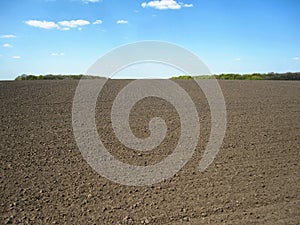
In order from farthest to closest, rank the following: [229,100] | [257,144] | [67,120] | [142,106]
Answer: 1. [229,100]
2. [142,106]
3. [67,120]
4. [257,144]

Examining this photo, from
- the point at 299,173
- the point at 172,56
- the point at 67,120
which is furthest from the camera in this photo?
the point at 67,120

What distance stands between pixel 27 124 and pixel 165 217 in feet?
18.7

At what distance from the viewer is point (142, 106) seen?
457 inches

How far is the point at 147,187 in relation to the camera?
5.40 m

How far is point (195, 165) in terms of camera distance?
6371 mm

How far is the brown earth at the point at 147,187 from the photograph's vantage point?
14.8 feet

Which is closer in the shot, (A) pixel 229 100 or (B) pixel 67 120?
(B) pixel 67 120

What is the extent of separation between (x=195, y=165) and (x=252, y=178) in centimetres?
109

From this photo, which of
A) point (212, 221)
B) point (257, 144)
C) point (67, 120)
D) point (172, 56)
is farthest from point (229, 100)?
point (212, 221)

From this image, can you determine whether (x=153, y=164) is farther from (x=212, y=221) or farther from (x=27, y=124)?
(x=27, y=124)

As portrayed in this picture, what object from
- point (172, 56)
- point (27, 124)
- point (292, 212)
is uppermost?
point (172, 56)

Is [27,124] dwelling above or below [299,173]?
above

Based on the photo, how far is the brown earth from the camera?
450 cm

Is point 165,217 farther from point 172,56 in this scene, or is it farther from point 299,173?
point 299,173
